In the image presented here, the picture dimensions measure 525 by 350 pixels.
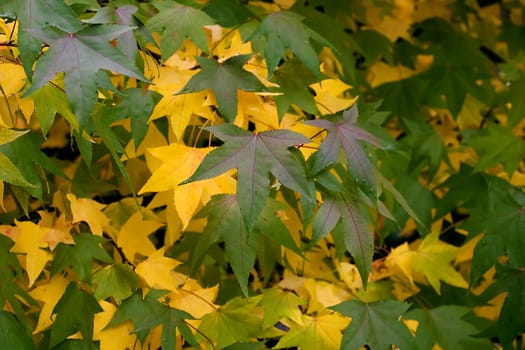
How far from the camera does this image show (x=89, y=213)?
4.86 feet

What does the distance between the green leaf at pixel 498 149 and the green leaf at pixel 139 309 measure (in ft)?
2.88

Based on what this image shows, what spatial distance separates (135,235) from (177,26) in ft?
1.38

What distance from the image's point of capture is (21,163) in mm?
1284

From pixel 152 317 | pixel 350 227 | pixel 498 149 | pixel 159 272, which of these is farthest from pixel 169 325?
pixel 498 149

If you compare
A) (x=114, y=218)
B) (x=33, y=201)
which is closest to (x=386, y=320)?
(x=114, y=218)

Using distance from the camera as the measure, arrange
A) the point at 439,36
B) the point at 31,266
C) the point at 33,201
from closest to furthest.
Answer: the point at 31,266, the point at 33,201, the point at 439,36

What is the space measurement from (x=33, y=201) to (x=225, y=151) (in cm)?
75

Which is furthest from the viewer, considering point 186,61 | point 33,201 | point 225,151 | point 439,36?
point 439,36

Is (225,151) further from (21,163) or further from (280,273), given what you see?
(280,273)

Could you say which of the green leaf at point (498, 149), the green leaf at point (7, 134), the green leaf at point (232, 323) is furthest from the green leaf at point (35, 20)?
the green leaf at point (498, 149)

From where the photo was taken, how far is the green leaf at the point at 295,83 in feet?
4.79

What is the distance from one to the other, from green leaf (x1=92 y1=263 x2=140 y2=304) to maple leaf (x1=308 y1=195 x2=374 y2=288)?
0.36 m

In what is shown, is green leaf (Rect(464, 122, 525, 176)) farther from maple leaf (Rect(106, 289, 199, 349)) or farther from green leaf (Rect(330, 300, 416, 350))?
maple leaf (Rect(106, 289, 199, 349))

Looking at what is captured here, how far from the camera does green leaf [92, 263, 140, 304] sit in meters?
1.40
